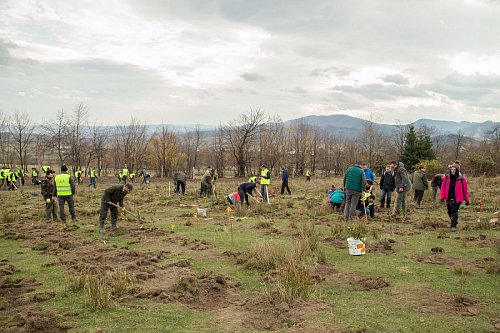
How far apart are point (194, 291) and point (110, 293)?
4.35 ft

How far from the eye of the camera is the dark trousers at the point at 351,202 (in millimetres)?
11602

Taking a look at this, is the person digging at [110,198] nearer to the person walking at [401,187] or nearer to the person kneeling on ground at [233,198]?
Answer: the person kneeling on ground at [233,198]

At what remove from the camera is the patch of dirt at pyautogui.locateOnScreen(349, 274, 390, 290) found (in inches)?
249

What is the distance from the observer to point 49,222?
13523 mm

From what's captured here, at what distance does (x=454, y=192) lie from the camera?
35.4 ft

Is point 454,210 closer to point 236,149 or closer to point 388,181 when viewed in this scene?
point 388,181

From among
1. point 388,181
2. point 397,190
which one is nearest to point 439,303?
point 397,190

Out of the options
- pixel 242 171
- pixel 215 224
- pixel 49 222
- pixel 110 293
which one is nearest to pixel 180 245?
pixel 215 224

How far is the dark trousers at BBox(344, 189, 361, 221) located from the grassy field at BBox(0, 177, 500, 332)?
0.99m

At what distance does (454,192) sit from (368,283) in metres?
6.00

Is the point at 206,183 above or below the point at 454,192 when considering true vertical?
below

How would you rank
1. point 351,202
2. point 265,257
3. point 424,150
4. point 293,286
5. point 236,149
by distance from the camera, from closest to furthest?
1. point 293,286
2. point 265,257
3. point 351,202
4. point 424,150
5. point 236,149

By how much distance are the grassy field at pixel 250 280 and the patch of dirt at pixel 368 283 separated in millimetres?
17

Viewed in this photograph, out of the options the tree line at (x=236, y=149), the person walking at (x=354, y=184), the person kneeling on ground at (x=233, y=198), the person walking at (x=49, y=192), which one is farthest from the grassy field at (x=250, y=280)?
the tree line at (x=236, y=149)
